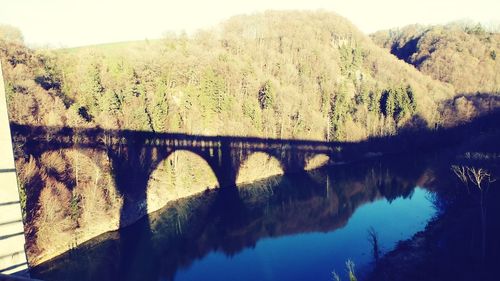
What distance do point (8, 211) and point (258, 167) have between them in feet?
95.3

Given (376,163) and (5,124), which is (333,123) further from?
(5,124)

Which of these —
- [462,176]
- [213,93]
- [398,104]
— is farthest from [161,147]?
[398,104]

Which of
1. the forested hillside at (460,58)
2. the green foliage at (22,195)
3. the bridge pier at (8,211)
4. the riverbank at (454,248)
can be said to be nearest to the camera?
the bridge pier at (8,211)

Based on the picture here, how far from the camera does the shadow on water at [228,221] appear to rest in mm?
17891

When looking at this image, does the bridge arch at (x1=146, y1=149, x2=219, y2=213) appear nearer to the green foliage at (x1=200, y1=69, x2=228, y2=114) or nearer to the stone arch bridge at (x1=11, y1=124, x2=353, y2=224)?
the stone arch bridge at (x1=11, y1=124, x2=353, y2=224)

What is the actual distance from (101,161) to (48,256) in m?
6.95

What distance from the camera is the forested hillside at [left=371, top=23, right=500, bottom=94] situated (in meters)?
53.9

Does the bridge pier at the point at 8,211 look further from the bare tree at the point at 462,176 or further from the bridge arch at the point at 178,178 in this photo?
the bridge arch at the point at 178,178

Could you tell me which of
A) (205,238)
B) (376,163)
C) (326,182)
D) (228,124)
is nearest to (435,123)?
(376,163)

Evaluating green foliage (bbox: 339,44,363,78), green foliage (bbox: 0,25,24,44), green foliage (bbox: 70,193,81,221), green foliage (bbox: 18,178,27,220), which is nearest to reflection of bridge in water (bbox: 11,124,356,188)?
green foliage (bbox: 70,193,81,221)

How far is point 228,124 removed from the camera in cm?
3412

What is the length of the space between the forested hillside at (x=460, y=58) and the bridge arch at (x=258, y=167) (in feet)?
108

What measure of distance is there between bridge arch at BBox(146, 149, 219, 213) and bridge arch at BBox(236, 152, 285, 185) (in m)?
2.50

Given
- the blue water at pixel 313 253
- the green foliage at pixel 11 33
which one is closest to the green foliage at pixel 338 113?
the blue water at pixel 313 253
